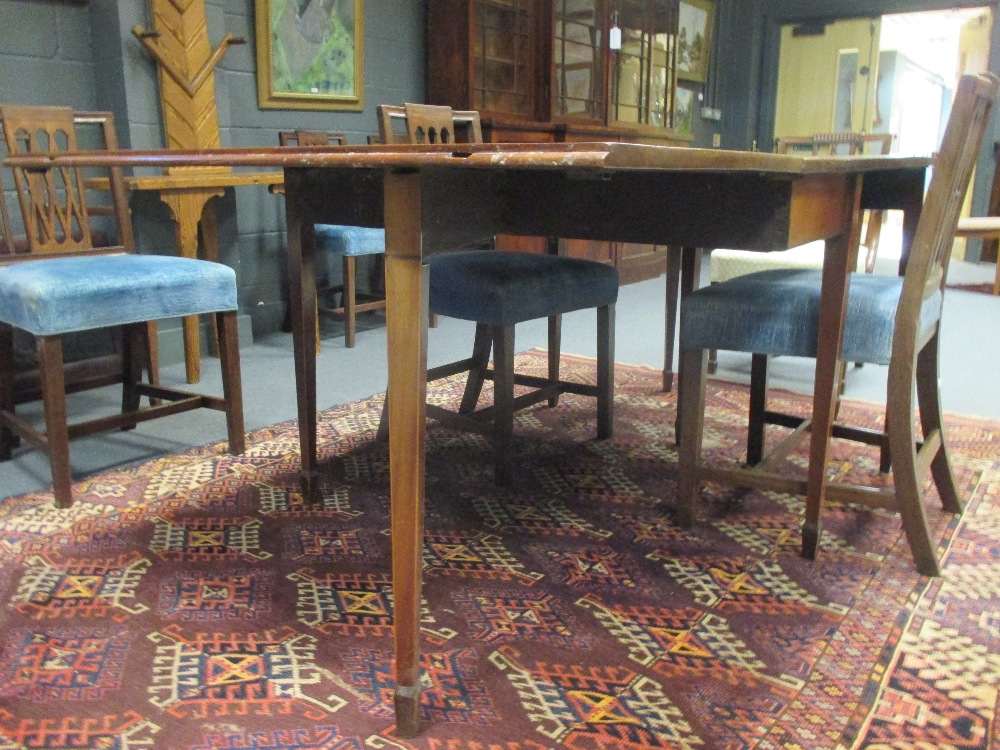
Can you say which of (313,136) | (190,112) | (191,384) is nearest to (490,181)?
(191,384)

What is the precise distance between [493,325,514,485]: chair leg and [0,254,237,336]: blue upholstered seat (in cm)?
69

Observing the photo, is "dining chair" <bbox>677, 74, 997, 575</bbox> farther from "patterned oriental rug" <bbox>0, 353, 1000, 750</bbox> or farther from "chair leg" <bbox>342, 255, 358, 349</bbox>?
"chair leg" <bbox>342, 255, 358, 349</bbox>

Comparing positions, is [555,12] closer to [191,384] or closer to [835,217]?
[191,384]

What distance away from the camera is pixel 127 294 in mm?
1830

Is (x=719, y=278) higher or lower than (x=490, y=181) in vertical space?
lower

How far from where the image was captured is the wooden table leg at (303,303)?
62.4 inches

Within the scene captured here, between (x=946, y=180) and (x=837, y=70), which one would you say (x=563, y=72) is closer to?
(x=837, y=70)

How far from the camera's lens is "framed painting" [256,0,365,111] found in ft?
11.5

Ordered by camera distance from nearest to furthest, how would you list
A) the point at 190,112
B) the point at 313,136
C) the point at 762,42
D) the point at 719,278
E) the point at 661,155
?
the point at 661,155, the point at 719,278, the point at 190,112, the point at 313,136, the point at 762,42

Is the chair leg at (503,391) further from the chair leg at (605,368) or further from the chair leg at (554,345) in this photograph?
the chair leg at (554,345)

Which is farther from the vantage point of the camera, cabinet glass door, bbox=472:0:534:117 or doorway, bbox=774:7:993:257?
doorway, bbox=774:7:993:257

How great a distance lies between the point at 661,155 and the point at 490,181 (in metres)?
0.45

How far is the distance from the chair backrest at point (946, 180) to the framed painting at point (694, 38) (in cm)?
505

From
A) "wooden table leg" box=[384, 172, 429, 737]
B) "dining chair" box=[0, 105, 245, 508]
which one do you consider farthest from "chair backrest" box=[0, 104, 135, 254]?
"wooden table leg" box=[384, 172, 429, 737]
